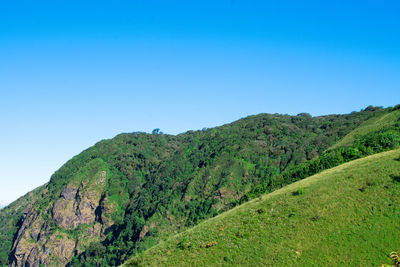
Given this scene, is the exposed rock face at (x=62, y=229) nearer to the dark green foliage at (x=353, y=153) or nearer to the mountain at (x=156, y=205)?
the mountain at (x=156, y=205)

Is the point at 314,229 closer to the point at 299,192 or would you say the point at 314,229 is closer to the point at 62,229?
the point at 299,192

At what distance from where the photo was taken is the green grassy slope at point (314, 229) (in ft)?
125

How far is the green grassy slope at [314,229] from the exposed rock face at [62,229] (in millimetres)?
141897

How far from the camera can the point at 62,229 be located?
18162 centimetres

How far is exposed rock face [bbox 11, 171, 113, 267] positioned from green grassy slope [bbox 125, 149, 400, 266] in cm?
14190

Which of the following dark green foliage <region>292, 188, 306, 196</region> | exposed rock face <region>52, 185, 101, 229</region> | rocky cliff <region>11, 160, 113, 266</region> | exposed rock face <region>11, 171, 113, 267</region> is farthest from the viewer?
exposed rock face <region>52, 185, 101, 229</region>

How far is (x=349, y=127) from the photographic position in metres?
172

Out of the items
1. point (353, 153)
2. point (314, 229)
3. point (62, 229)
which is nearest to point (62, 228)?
point (62, 229)

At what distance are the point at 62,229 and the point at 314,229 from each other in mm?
174678

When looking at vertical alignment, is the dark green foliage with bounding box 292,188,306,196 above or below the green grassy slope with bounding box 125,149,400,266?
above

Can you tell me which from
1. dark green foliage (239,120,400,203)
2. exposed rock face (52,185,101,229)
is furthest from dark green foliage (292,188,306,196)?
exposed rock face (52,185,101,229)

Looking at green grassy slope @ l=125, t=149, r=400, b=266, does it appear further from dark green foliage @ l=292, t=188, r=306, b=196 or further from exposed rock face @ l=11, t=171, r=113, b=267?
exposed rock face @ l=11, t=171, r=113, b=267

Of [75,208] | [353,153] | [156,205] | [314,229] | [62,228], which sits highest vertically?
[75,208]

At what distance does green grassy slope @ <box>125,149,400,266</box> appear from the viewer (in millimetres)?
37969
